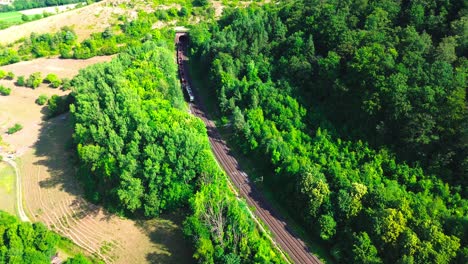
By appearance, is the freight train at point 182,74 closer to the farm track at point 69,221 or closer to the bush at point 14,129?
the farm track at point 69,221

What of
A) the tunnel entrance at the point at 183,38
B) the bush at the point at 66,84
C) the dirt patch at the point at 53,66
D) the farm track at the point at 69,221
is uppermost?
the tunnel entrance at the point at 183,38

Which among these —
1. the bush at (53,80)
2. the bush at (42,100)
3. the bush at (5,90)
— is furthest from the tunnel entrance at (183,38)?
the bush at (5,90)

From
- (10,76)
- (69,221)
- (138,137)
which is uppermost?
(138,137)

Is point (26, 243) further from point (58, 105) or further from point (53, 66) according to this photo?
point (53, 66)

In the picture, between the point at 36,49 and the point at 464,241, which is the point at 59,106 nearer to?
the point at 36,49

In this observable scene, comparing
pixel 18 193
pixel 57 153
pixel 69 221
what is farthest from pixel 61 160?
pixel 69 221
